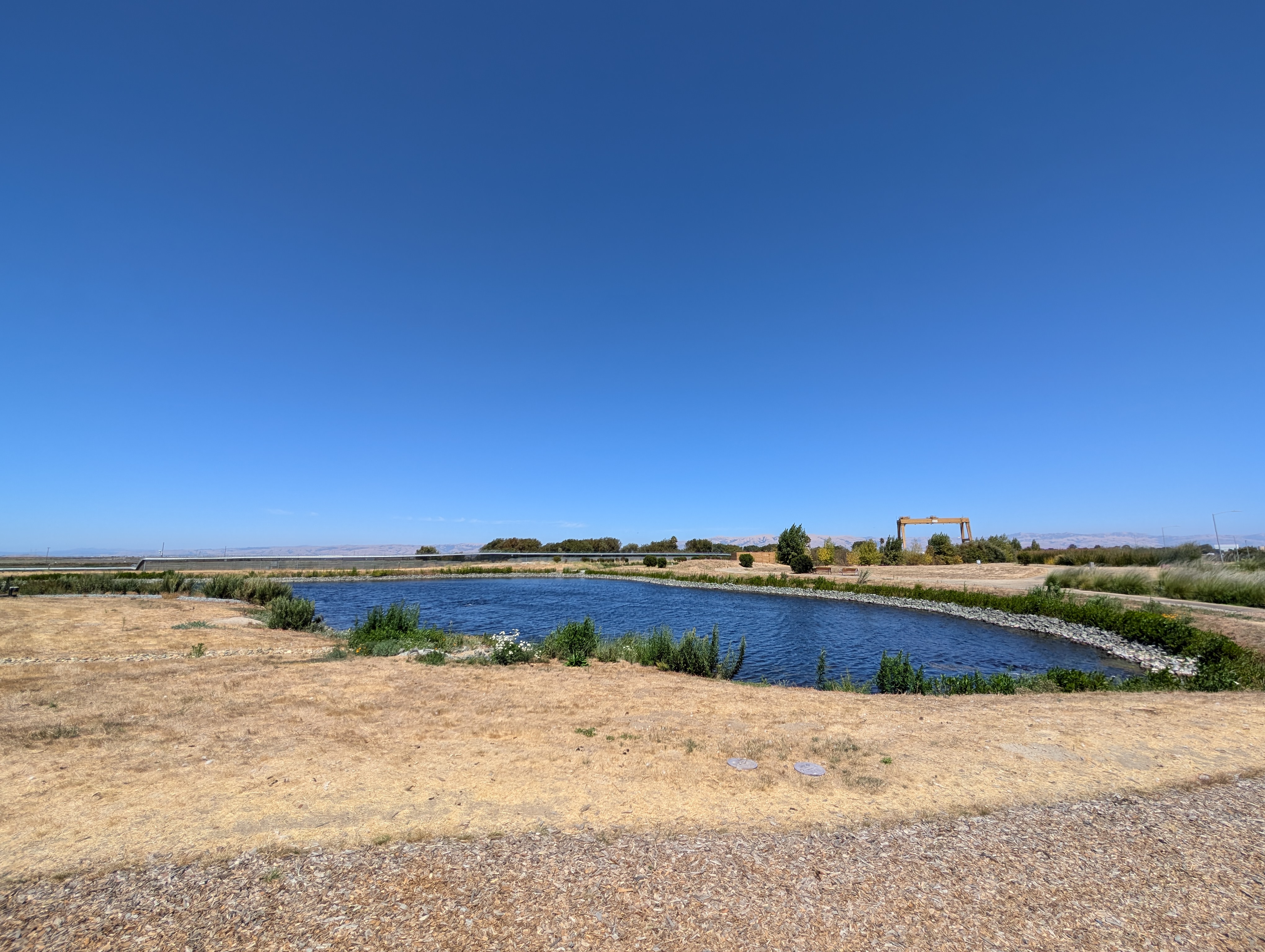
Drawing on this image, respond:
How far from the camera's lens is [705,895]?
3660 mm

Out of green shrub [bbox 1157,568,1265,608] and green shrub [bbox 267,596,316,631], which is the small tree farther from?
green shrub [bbox 267,596,316,631]

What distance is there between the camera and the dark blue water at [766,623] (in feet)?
54.0

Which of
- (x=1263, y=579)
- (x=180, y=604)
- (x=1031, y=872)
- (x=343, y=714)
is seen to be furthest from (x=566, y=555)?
(x=1031, y=872)

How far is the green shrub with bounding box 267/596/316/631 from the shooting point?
1692 centimetres

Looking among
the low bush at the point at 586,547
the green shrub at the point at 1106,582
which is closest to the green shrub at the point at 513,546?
the low bush at the point at 586,547

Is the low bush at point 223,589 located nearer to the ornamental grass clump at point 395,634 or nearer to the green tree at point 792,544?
the ornamental grass clump at point 395,634

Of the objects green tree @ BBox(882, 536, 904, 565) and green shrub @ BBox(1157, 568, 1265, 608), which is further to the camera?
green tree @ BBox(882, 536, 904, 565)

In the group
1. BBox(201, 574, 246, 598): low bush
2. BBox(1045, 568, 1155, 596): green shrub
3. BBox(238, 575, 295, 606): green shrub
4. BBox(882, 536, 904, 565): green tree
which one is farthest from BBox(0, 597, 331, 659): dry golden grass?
BBox(882, 536, 904, 565): green tree

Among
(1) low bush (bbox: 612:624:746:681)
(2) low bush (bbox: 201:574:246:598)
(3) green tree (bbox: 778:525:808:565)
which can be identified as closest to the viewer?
(1) low bush (bbox: 612:624:746:681)

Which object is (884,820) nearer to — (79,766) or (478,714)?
(478,714)

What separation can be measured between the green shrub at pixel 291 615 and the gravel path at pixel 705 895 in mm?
14891

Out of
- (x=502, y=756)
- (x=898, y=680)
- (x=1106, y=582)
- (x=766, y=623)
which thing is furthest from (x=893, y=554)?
(x=502, y=756)

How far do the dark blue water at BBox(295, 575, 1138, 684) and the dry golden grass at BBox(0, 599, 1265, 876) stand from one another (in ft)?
20.5

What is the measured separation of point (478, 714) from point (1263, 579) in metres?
29.1
